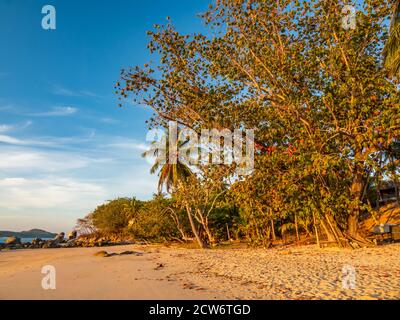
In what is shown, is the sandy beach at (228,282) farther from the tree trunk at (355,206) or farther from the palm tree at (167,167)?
the palm tree at (167,167)

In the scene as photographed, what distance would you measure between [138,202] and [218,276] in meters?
26.2

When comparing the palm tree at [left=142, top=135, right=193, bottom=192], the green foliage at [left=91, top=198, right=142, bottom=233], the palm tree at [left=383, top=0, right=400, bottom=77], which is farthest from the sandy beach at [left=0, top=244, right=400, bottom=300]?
the green foliage at [left=91, top=198, right=142, bottom=233]

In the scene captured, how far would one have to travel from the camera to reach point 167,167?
29.5 m

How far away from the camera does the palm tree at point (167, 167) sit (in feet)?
91.1

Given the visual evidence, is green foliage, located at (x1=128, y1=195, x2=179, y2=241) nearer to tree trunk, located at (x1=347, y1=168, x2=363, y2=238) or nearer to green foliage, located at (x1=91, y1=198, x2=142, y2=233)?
tree trunk, located at (x1=347, y1=168, x2=363, y2=238)

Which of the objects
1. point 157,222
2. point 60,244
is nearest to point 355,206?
point 157,222

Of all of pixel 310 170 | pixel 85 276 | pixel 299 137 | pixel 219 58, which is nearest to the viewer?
pixel 85 276

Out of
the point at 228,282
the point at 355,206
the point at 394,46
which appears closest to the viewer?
the point at 228,282

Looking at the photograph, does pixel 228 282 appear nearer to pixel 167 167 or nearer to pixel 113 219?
pixel 167 167

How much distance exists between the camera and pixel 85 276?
9312 mm

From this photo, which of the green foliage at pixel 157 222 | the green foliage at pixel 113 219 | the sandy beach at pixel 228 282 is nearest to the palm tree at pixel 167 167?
the green foliage at pixel 157 222

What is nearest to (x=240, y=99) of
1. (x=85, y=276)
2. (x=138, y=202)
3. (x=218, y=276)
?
(x=218, y=276)

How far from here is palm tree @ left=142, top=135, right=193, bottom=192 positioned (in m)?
27.8
